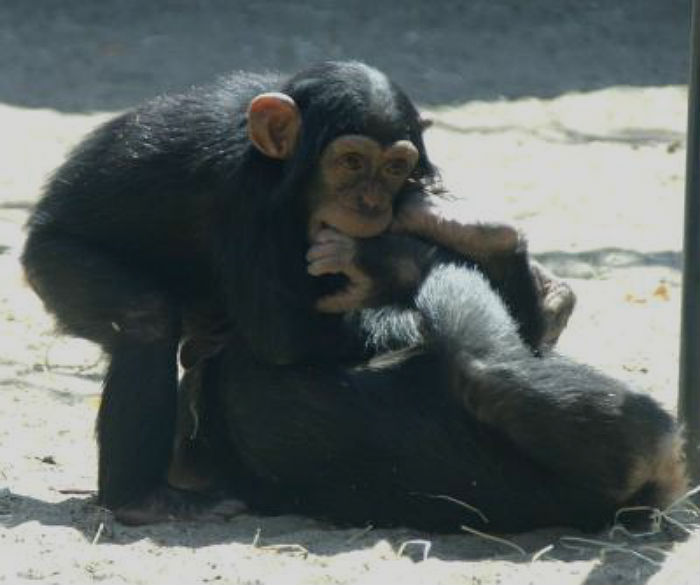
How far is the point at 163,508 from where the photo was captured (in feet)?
20.4

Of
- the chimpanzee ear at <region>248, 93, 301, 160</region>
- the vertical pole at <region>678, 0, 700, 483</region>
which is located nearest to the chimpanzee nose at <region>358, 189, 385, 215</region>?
the chimpanzee ear at <region>248, 93, 301, 160</region>

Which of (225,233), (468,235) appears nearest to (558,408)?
(468,235)

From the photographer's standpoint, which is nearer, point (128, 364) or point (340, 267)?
point (340, 267)

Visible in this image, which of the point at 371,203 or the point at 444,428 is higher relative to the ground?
the point at 371,203

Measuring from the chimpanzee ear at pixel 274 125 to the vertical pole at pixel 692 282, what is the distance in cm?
145

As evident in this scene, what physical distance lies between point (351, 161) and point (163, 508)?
4.74 feet

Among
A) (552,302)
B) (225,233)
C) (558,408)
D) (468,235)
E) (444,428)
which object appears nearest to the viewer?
(558,408)

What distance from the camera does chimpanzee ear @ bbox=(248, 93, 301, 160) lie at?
637 centimetres

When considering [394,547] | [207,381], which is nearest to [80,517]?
[207,381]

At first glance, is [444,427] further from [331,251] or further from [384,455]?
[331,251]

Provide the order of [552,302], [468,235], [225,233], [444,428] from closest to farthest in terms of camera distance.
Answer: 1. [444,428]
2. [468,235]
3. [225,233]
4. [552,302]

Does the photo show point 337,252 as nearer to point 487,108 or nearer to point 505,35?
point 487,108

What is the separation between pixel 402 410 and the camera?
6.10 metres

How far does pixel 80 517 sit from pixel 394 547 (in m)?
1.22
